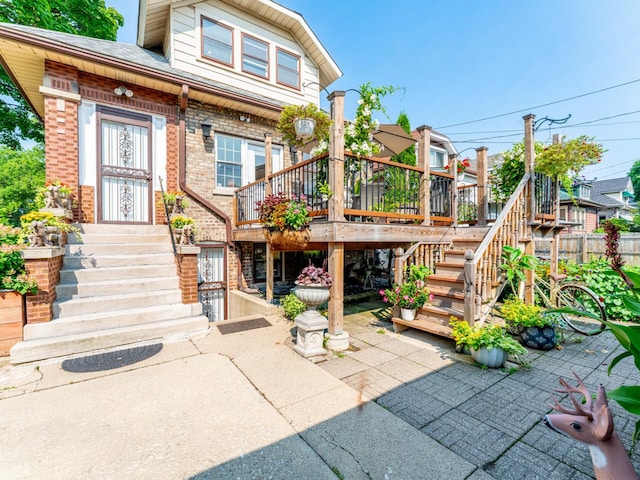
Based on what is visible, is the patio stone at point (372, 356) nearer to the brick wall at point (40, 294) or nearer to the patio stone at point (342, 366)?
the patio stone at point (342, 366)

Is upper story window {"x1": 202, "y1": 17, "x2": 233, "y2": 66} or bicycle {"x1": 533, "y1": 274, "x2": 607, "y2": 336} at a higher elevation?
upper story window {"x1": 202, "y1": 17, "x2": 233, "y2": 66}

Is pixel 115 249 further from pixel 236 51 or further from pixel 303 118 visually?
pixel 236 51

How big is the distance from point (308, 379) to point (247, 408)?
2.58ft

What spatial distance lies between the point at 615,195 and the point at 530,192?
1226 inches

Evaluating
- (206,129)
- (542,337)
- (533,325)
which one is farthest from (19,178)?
(542,337)

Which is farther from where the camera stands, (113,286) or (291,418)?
(113,286)

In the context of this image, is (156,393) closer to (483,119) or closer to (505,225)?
(505,225)

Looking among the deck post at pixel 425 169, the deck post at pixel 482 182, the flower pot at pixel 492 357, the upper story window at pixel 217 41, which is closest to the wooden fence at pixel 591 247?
the deck post at pixel 482 182

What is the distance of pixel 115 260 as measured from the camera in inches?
211

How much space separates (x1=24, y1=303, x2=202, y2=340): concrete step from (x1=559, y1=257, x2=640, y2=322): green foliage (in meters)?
7.41

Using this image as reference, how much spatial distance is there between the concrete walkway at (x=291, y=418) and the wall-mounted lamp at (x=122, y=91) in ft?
18.5

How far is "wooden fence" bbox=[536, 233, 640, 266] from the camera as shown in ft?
22.1

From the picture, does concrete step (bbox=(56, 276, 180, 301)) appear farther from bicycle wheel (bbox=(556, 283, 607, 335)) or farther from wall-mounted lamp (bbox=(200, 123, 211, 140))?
bicycle wheel (bbox=(556, 283, 607, 335))

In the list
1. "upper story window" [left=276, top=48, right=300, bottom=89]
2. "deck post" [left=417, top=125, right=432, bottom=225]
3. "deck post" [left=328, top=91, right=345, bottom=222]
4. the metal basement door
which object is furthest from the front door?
"deck post" [left=417, top=125, right=432, bottom=225]
